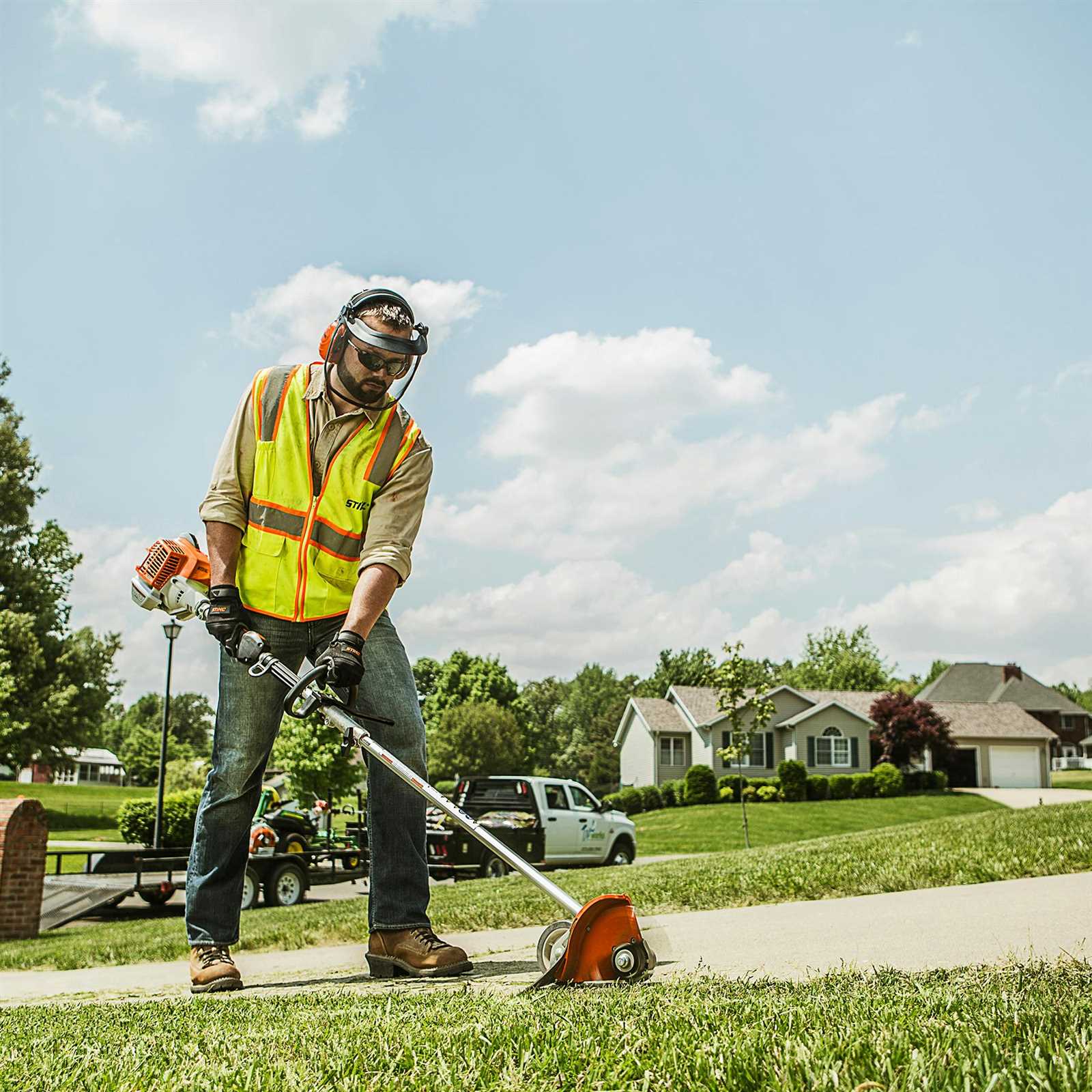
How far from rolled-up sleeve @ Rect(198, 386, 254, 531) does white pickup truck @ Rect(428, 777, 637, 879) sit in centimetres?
1357

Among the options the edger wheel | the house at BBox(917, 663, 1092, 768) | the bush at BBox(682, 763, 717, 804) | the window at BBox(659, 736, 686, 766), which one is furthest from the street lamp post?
the house at BBox(917, 663, 1092, 768)

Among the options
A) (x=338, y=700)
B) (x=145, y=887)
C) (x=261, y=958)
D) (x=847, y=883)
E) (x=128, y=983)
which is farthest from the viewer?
(x=145, y=887)

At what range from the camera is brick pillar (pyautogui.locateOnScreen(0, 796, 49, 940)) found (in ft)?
32.8

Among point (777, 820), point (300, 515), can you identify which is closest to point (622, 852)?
point (777, 820)

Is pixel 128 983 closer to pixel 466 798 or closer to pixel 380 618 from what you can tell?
pixel 380 618

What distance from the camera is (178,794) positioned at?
20062 millimetres

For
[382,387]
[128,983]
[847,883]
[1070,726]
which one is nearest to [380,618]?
[382,387]

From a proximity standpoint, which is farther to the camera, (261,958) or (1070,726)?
(1070,726)

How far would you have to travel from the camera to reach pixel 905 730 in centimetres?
4978

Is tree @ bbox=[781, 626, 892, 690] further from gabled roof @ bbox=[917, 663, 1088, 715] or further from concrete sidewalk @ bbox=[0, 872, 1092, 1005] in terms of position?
concrete sidewalk @ bbox=[0, 872, 1092, 1005]

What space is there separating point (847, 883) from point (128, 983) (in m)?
3.94

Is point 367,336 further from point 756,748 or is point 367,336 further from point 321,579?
point 756,748

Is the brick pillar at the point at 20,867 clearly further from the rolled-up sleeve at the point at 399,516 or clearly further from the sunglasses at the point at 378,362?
the sunglasses at the point at 378,362

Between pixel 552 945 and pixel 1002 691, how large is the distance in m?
72.4
